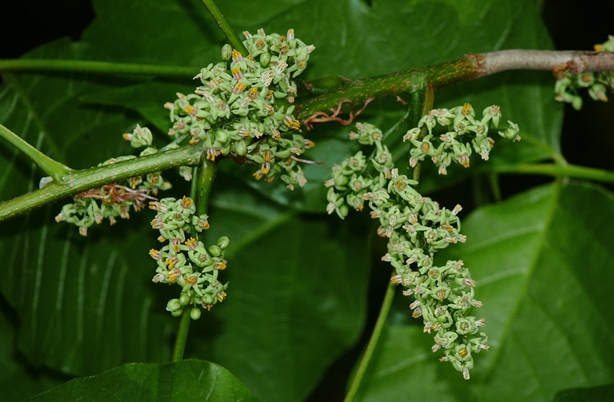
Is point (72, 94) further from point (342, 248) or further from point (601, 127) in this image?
point (601, 127)

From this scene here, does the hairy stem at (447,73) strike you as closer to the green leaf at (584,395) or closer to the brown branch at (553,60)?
the brown branch at (553,60)

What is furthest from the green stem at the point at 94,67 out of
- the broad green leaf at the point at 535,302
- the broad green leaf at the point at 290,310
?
the broad green leaf at the point at 535,302

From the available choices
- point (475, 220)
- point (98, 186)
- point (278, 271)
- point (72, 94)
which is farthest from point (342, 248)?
point (98, 186)

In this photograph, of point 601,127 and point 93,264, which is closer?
point 93,264

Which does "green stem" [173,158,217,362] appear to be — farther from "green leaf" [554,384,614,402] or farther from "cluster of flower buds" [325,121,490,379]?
"green leaf" [554,384,614,402]

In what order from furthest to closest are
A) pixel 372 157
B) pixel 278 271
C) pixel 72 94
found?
1. pixel 278 271
2. pixel 72 94
3. pixel 372 157

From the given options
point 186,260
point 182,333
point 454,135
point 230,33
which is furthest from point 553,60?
point 182,333
